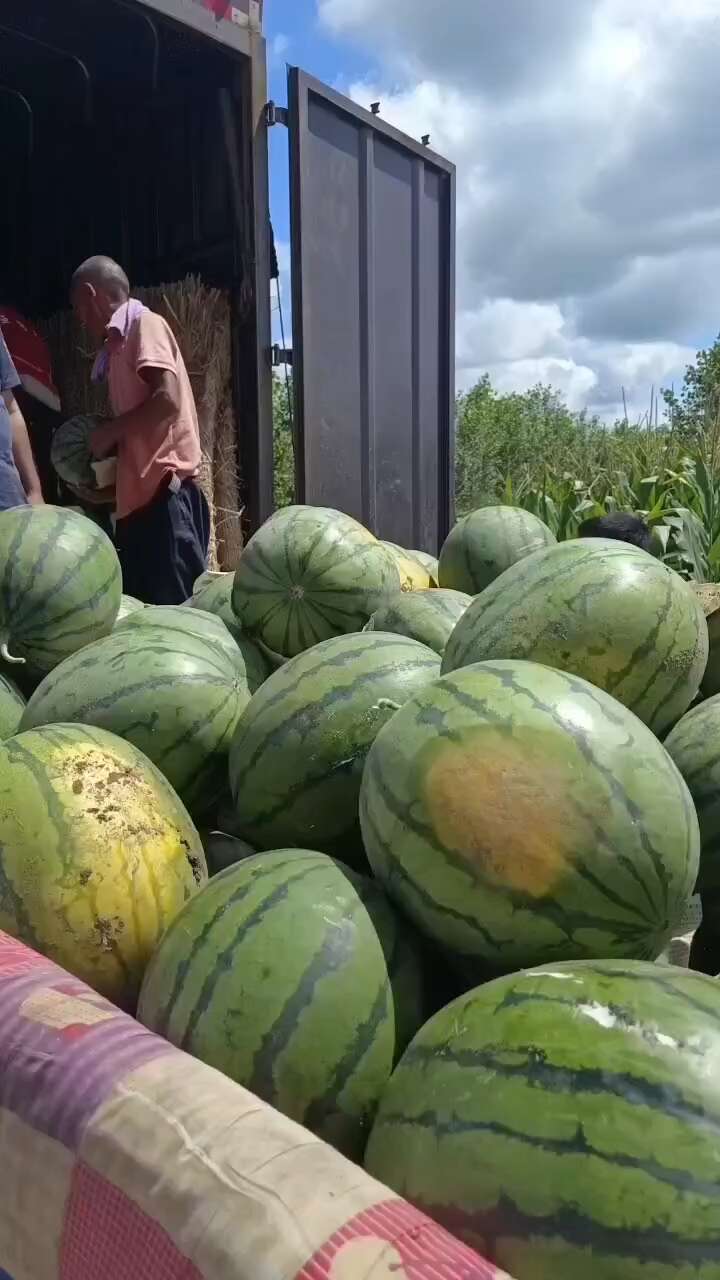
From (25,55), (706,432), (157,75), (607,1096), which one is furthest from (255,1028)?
(706,432)

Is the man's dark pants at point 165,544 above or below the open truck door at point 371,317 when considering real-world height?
below

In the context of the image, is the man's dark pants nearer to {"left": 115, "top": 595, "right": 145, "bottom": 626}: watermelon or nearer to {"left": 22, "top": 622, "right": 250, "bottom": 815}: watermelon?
{"left": 115, "top": 595, "right": 145, "bottom": 626}: watermelon

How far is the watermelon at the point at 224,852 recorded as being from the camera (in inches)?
68.3

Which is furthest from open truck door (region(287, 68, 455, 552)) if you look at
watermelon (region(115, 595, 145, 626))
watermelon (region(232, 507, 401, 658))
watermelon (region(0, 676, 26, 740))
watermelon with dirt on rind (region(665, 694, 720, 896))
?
watermelon with dirt on rind (region(665, 694, 720, 896))

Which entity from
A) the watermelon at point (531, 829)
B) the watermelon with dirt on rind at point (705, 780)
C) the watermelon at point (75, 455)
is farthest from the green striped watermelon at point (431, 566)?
the watermelon at point (75, 455)

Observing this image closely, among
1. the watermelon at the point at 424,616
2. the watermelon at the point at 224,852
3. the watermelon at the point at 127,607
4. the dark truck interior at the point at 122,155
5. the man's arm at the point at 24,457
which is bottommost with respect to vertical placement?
the watermelon at the point at 224,852

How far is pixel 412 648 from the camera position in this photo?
1.83 m

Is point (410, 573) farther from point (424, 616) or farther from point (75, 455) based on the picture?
point (75, 455)

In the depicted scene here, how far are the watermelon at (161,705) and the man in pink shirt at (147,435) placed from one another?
3.10 metres

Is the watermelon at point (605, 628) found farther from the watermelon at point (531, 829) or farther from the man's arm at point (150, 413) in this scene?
the man's arm at point (150, 413)

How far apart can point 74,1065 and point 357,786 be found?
697 mm

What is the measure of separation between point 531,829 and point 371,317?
16.4 ft

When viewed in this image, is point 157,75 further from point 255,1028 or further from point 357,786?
point 255,1028

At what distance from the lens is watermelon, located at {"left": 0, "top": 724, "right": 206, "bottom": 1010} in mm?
1386
